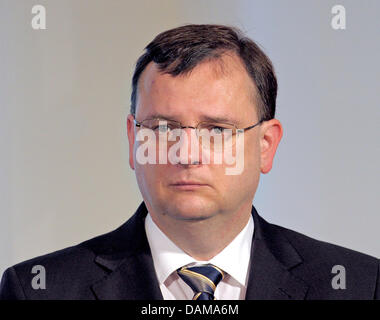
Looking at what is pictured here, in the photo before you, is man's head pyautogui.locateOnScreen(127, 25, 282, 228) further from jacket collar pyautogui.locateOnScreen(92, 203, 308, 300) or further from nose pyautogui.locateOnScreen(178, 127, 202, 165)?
jacket collar pyautogui.locateOnScreen(92, 203, 308, 300)

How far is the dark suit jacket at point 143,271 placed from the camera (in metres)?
2.12

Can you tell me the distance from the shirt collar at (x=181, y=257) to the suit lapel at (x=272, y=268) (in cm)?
3

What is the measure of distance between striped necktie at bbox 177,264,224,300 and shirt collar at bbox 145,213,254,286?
0.07 ft

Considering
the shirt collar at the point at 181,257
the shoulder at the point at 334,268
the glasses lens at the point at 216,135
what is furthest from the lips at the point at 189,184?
the shoulder at the point at 334,268

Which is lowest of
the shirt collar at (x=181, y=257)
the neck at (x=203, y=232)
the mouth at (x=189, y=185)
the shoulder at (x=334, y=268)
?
the shoulder at (x=334, y=268)

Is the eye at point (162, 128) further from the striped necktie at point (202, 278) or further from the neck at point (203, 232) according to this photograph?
the striped necktie at point (202, 278)

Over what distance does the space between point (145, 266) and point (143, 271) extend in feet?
0.06

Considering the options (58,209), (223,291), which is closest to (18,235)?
(58,209)

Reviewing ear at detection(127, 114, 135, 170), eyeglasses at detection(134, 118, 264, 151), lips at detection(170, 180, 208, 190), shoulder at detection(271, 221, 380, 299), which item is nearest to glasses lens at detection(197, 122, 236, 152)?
eyeglasses at detection(134, 118, 264, 151)

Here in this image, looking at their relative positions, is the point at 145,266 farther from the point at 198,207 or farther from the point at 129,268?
Answer: the point at 198,207

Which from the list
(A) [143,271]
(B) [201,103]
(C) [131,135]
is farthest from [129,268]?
(B) [201,103]

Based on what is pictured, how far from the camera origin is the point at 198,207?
2.05 m

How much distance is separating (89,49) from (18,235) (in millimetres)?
726
